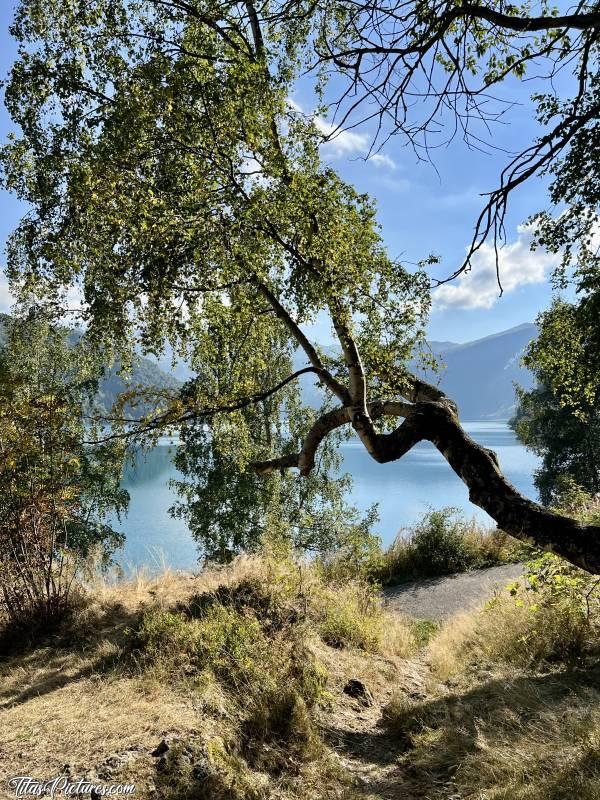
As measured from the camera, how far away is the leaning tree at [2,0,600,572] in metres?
3.67

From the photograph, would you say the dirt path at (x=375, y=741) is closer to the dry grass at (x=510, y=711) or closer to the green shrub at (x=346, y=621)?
the dry grass at (x=510, y=711)

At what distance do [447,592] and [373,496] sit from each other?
40.5 metres

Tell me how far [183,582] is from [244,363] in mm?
3383

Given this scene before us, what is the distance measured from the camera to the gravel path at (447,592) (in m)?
9.56

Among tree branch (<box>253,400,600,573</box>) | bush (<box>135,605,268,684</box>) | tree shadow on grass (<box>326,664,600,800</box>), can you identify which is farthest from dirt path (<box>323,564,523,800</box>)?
tree branch (<box>253,400,600,573</box>)

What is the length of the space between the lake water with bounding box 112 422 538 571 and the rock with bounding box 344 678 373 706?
502 cm

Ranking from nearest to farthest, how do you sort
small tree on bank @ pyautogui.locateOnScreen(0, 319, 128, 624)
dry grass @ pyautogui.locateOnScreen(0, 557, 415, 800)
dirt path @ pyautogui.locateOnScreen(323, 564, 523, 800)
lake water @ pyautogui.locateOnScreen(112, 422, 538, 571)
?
dry grass @ pyautogui.locateOnScreen(0, 557, 415, 800) < dirt path @ pyautogui.locateOnScreen(323, 564, 523, 800) < small tree on bank @ pyautogui.locateOnScreen(0, 319, 128, 624) < lake water @ pyautogui.locateOnScreen(112, 422, 538, 571)

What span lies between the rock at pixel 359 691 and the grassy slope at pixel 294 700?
0.30 ft

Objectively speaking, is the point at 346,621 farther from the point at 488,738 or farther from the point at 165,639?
the point at 488,738

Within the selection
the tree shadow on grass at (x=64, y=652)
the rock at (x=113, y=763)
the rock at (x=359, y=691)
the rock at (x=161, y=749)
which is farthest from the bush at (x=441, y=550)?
the rock at (x=113, y=763)

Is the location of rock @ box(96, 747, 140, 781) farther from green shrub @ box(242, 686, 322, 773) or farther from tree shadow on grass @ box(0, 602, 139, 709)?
tree shadow on grass @ box(0, 602, 139, 709)

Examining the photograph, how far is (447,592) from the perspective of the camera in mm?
10727

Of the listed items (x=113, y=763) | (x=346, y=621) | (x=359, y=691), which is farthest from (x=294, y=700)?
(x=346, y=621)

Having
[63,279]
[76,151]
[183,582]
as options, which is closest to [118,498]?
[183,582]
